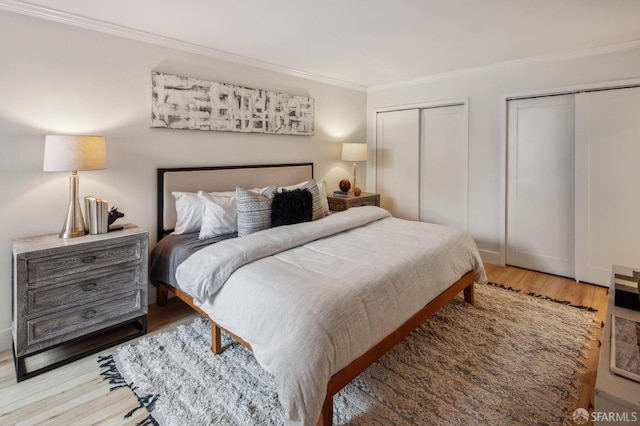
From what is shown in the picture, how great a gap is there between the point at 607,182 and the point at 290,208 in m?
3.08

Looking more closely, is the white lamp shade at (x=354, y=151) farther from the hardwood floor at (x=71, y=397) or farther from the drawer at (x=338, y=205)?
the hardwood floor at (x=71, y=397)

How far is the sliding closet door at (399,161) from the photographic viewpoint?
15.3 feet

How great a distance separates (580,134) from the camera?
3.31m

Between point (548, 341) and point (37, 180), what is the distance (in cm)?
384

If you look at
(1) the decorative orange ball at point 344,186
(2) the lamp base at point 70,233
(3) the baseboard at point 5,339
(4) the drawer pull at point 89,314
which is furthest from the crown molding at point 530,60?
(3) the baseboard at point 5,339

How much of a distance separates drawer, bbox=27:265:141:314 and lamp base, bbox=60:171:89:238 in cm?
35

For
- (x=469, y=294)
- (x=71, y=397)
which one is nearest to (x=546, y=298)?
(x=469, y=294)

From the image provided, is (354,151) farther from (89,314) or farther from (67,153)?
(89,314)

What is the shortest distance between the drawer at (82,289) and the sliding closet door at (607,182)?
13.7 ft

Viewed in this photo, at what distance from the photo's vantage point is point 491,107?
3.89 metres

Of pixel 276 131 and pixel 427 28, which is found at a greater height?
A: pixel 427 28

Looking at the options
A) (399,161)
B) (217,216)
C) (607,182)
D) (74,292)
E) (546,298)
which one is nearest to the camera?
(74,292)

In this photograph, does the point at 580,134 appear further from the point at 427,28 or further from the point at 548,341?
the point at 548,341

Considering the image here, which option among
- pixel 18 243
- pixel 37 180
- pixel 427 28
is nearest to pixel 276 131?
pixel 427 28
